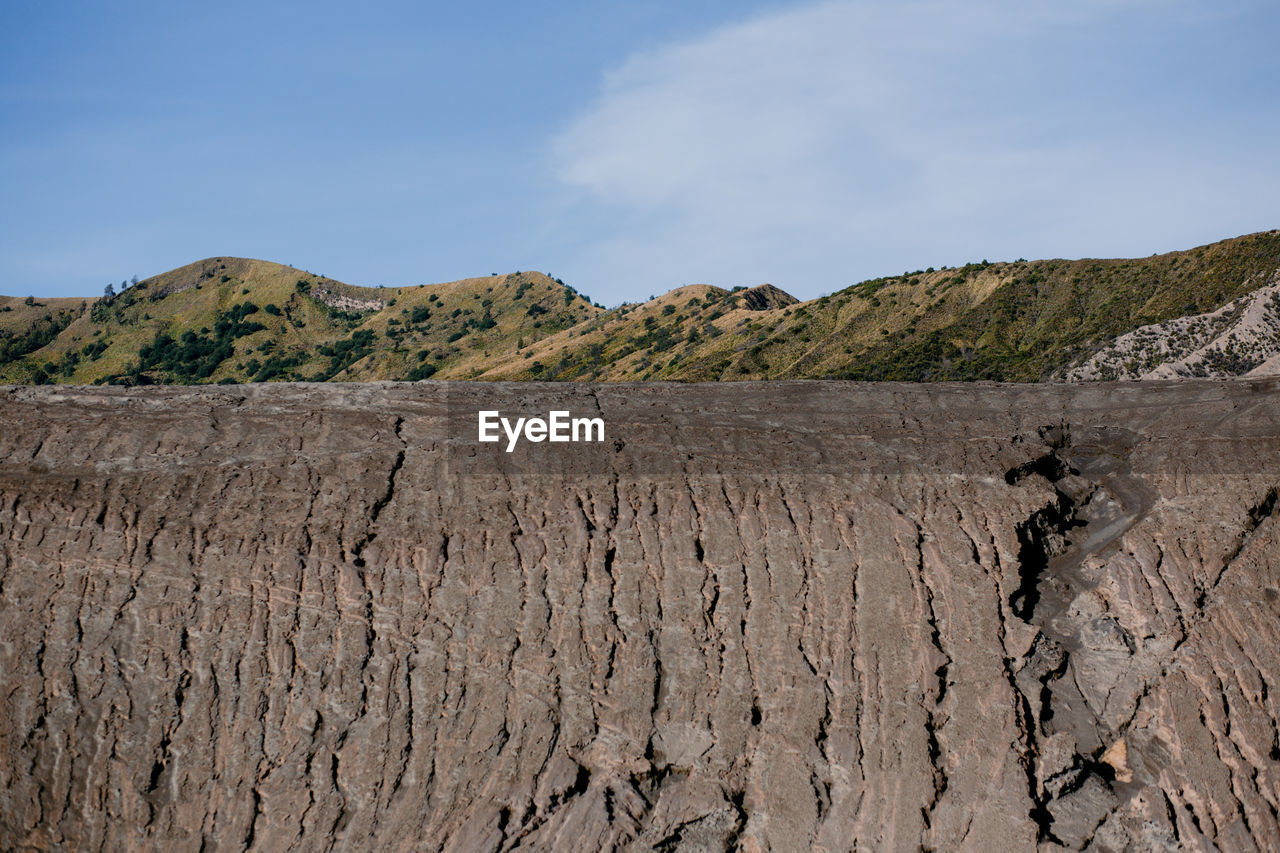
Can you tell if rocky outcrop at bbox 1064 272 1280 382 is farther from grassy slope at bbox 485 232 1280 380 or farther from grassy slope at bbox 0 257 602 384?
grassy slope at bbox 0 257 602 384

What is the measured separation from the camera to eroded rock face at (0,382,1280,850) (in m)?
11.8

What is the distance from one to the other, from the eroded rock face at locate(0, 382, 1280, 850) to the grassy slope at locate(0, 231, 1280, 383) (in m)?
33.1

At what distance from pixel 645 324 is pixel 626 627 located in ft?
194

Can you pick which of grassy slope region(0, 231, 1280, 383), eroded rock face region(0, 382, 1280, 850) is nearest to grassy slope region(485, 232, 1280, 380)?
grassy slope region(0, 231, 1280, 383)

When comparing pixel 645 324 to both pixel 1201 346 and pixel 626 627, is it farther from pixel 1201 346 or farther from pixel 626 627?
pixel 626 627

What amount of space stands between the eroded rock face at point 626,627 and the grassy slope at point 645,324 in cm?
3307

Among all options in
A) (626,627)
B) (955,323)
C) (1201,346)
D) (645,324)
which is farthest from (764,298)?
(626,627)

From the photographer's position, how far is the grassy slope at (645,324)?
4884 cm

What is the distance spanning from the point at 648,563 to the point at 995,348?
39.9 metres

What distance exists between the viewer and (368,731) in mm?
12188

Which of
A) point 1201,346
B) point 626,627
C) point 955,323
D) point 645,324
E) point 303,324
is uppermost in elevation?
point 303,324

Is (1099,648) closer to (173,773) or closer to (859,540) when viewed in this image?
(859,540)

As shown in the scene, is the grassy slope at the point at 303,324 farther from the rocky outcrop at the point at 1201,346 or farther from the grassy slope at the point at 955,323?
the rocky outcrop at the point at 1201,346

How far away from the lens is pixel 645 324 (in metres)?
71.4
